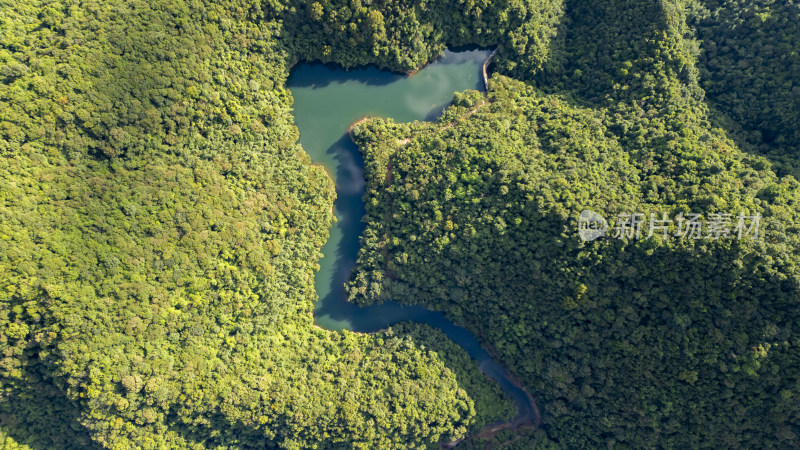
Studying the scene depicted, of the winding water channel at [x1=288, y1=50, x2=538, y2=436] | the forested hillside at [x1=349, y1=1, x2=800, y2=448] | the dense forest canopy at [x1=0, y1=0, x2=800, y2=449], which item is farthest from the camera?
the winding water channel at [x1=288, y1=50, x2=538, y2=436]

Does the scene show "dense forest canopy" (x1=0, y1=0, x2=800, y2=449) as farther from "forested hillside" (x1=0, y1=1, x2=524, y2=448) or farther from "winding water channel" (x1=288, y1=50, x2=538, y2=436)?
"winding water channel" (x1=288, y1=50, x2=538, y2=436)

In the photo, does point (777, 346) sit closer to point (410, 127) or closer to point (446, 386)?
point (446, 386)

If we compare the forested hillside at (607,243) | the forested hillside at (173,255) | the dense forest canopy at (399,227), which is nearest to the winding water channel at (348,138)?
the dense forest canopy at (399,227)

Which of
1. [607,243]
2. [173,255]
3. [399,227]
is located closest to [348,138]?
[399,227]

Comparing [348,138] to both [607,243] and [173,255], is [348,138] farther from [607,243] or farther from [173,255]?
[607,243]

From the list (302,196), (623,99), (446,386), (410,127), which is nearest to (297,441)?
(446,386)

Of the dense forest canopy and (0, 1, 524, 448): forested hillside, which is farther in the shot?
the dense forest canopy

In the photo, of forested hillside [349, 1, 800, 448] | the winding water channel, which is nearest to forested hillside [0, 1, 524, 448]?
the winding water channel
